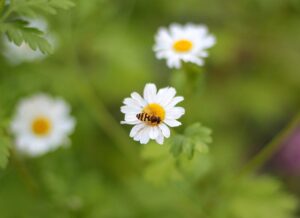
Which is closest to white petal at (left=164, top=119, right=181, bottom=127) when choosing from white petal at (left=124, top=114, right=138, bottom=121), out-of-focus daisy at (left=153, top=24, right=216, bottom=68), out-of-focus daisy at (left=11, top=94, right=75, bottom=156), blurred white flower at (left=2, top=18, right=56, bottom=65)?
white petal at (left=124, top=114, right=138, bottom=121)

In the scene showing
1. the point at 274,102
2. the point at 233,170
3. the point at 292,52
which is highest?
the point at 292,52

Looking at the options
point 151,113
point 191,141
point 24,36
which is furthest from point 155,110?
point 24,36

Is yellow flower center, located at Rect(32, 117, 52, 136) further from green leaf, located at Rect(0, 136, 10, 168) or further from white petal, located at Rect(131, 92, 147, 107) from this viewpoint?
white petal, located at Rect(131, 92, 147, 107)

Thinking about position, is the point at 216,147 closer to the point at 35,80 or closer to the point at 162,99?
the point at 35,80

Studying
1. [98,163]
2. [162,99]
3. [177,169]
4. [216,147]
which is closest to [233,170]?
[216,147]

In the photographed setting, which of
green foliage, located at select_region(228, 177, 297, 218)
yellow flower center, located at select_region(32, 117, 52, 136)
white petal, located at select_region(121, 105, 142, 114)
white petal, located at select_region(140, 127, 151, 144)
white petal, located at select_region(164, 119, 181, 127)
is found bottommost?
white petal, located at select_region(140, 127, 151, 144)

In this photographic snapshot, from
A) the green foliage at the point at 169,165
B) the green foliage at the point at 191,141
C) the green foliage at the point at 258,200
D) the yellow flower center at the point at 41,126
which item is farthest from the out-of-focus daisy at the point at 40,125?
the green foliage at the point at 191,141

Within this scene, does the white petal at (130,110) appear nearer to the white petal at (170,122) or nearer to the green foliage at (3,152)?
the white petal at (170,122)
